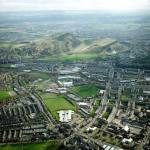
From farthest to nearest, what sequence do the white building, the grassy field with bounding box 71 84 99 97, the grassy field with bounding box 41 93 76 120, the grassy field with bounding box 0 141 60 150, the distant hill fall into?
the distant hill
the grassy field with bounding box 71 84 99 97
the grassy field with bounding box 41 93 76 120
the white building
the grassy field with bounding box 0 141 60 150

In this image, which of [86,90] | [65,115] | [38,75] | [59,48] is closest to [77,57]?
[59,48]

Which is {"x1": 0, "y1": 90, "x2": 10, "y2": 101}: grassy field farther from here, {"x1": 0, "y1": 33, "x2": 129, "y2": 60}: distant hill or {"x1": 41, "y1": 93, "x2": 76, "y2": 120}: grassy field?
{"x1": 0, "y1": 33, "x2": 129, "y2": 60}: distant hill

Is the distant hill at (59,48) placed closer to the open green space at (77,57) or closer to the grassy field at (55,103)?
the open green space at (77,57)

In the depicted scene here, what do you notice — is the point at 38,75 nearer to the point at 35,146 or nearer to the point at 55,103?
the point at 55,103

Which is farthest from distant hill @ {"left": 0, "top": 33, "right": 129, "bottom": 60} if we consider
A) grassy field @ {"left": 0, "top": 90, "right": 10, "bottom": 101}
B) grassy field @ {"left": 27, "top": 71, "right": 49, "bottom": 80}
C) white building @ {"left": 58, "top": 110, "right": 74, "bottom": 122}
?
white building @ {"left": 58, "top": 110, "right": 74, "bottom": 122}

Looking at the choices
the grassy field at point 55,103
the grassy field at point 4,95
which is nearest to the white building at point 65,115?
the grassy field at point 55,103

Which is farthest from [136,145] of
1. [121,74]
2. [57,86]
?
[121,74]
